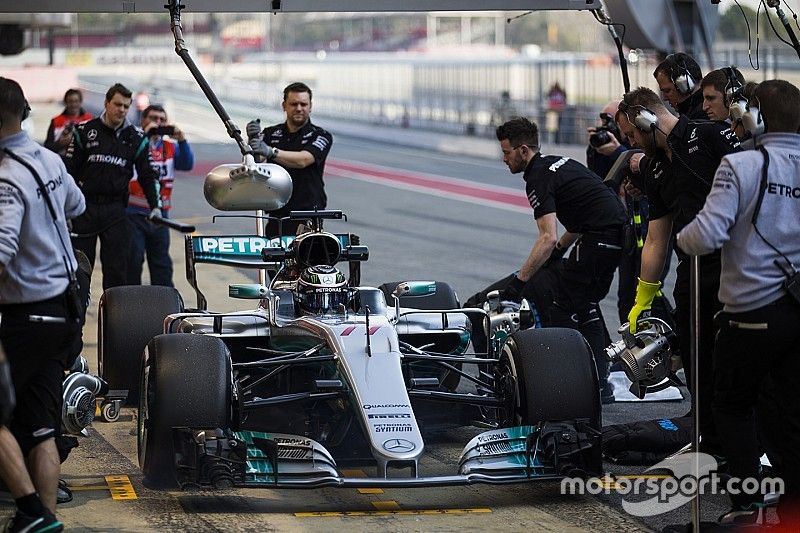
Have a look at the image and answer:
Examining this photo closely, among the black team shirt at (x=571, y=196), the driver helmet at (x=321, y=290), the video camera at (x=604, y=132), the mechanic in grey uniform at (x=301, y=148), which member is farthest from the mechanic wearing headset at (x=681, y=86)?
the mechanic in grey uniform at (x=301, y=148)

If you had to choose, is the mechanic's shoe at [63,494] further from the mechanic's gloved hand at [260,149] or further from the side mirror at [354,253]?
the mechanic's gloved hand at [260,149]

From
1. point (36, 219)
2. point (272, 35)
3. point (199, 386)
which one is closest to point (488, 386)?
point (199, 386)

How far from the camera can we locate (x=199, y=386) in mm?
5969

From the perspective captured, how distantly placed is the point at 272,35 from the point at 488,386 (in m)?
82.6

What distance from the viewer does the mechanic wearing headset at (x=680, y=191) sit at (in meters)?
6.06

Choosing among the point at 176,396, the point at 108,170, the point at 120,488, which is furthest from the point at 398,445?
the point at 108,170

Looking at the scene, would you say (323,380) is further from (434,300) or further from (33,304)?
(434,300)

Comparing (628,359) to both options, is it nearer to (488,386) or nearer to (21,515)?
(488,386)

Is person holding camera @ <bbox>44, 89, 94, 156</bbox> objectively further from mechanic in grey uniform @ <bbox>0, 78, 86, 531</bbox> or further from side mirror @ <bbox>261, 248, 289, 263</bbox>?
mechanic in grey uniform @ <bbox>0, 78, 86, 531</bbox>

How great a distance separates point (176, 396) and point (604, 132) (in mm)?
4556

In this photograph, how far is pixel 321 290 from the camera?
7004 millimetres

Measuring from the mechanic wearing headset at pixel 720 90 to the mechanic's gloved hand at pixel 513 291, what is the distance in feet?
6.13

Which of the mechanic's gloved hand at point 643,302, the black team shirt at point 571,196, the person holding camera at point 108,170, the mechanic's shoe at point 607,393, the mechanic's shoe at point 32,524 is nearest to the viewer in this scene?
the mechanic's shoe at point 32,524

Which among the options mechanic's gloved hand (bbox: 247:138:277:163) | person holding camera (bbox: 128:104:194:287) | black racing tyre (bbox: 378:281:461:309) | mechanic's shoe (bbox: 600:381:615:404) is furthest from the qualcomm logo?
person holding camera (bbox: 128:104:194:287)
